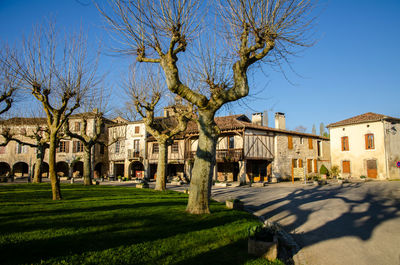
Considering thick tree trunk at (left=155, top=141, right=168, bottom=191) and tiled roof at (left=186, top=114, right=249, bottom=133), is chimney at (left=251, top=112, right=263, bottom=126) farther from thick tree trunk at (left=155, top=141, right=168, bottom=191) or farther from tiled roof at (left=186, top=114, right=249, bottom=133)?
thick tree trunk at (left=155, top=141, right=168, bottom=191)

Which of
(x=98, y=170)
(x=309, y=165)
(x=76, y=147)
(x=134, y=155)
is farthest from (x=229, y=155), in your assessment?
(x=76, y=147)

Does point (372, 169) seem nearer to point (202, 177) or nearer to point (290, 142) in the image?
point (290, 142)

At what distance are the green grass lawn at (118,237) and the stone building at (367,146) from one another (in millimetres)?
26387

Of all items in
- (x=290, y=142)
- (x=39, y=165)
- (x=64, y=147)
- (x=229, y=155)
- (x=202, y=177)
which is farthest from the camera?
(x=64, y=147)

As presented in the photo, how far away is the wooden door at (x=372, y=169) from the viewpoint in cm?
2800

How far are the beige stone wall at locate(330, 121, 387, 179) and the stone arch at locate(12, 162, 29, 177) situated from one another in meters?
42.4

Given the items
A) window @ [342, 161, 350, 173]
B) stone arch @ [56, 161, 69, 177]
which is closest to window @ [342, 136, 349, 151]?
window @ [342, 161, 350, 173]

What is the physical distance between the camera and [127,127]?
3741 centimetres

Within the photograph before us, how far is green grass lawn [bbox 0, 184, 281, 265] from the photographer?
4410 millimetres

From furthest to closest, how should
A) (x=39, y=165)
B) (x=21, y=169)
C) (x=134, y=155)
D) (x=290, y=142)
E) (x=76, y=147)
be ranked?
(x=21, y=169)
(x=76, y=147)
(x=134, y=155)
(x=290, y=142)
(x=39, y=165)

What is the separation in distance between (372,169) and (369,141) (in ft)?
9.79

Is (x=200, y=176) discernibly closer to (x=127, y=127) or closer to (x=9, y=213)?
(x=9, y=213)

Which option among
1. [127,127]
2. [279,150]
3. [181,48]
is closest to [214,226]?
[181,48]

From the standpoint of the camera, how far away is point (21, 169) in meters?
39.7
